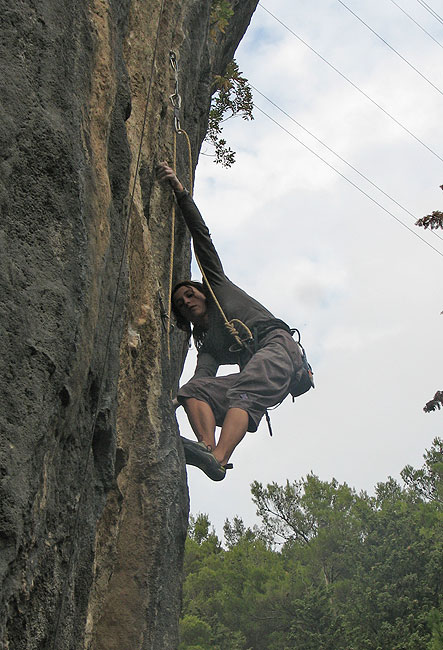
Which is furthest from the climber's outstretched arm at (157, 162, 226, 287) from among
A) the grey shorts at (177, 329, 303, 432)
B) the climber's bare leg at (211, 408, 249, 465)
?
the climber's bare leg at (211, 408, 249, 465)

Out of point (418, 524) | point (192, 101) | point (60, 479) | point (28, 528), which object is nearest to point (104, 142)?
point (60, 479)

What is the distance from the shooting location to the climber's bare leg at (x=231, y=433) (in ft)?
19.1

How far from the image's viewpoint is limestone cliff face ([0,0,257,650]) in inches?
112

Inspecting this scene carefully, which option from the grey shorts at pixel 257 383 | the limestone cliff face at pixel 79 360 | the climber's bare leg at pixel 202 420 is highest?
the grey shorts at pixel 257 383

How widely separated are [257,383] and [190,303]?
91 centimetres

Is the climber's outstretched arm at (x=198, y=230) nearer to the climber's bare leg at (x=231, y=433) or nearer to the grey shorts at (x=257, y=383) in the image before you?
the grey shorts at (x=257, y=383)

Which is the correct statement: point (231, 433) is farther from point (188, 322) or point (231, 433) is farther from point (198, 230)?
point (198, 230)

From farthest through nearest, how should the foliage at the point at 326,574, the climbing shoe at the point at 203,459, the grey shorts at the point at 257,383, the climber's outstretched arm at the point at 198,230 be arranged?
the foliage at the point at 326,574
the climber's outstretched arm at the point at 198,230
the grey shorts at the point at 257,383
the climbing shoe at the point at 203,459

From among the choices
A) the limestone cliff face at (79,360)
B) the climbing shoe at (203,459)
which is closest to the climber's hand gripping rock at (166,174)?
the limestone cliff face at (79,360)

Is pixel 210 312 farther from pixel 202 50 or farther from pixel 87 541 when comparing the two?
pixel 87 541

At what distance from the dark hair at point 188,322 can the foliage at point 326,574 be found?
1467cm

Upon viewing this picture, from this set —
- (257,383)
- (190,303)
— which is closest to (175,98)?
(190,303)

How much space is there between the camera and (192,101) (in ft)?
24.0

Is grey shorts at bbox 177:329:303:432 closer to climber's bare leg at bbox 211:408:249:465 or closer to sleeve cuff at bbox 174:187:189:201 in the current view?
climber's bare leg at bbox 211:408:249:465
